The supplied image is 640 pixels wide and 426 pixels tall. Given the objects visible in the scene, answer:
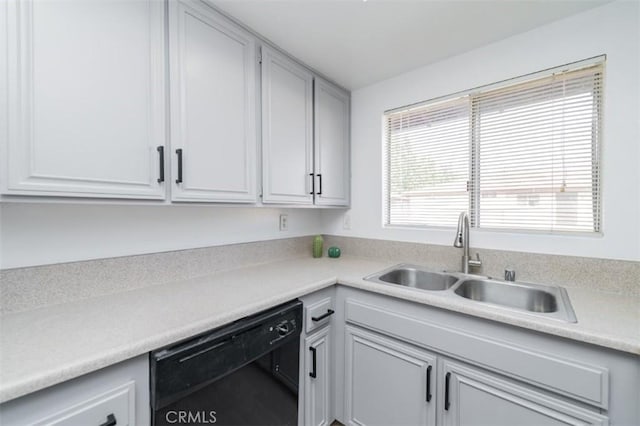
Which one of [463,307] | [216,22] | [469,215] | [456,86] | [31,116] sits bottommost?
[463,307]

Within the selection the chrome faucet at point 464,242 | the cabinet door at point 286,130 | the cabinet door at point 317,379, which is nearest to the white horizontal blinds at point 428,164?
the chrome faucet at point 464,242

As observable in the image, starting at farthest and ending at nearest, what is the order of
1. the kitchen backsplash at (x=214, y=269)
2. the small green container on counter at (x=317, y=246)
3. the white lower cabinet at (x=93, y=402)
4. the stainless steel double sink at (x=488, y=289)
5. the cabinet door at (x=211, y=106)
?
the small green container on counter at (x=317, y=246) → the stainless steel double sink at (x=488, y=289) → the cabinet door at (x=211, y=106) → the kitchen backsplash at (x=214, y=269) → the white lower cabinet at (x=93, y=402)

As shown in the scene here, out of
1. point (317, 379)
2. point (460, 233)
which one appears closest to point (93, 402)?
point (317, 379)

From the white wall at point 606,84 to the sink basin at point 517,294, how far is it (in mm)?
226

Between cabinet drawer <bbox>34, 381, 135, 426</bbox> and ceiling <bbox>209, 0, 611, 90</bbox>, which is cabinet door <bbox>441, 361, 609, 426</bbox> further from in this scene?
ceiling <bbox>209, 0, 611, 90</bbox>

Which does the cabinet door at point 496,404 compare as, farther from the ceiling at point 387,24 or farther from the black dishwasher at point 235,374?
the ceiling at point 387,24

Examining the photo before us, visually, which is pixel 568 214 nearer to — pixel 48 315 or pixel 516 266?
pixel 516 266

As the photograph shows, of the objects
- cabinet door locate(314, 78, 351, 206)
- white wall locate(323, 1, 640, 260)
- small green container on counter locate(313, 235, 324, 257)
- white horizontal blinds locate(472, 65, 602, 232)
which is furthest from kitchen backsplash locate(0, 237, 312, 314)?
white horizontal blinds locate(472, 65, 602, 232)

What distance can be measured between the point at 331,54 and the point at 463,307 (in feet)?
5.22

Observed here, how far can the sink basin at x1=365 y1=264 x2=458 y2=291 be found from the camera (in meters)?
1.65

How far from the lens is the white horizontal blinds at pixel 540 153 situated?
1364 millimetres

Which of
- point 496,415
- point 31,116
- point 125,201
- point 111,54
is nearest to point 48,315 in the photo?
→ point 125,201

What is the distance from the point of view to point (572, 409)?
91 cm

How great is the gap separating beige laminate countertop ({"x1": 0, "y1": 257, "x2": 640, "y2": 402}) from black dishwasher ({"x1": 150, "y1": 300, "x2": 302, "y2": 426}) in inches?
2.1
